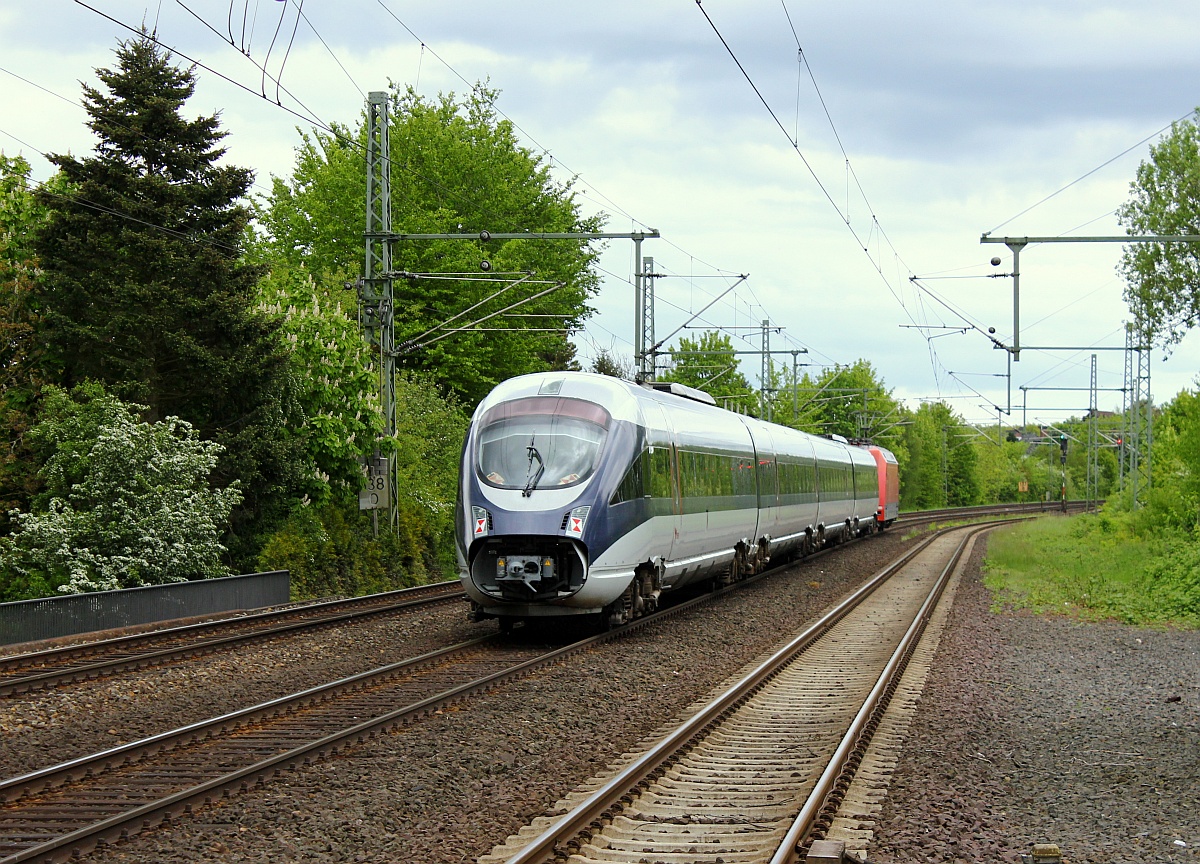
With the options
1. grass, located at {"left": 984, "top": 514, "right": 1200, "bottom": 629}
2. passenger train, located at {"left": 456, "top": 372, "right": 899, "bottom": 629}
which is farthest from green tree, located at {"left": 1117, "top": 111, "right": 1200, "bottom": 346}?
passenger train, located at {"left": 456, "top": 372, "right": 899, "bottom": 629}

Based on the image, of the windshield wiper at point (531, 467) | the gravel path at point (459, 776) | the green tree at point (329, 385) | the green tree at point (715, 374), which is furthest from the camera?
the green tree at point (715, 374)

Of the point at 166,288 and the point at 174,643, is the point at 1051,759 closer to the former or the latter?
the point at 174,643

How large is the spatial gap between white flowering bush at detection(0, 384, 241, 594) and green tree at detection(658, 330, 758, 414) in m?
48.0

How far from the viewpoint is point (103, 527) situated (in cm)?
1992

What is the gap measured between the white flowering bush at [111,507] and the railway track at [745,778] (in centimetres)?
1057

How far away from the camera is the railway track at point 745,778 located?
695cm

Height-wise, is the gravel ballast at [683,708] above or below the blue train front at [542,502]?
below

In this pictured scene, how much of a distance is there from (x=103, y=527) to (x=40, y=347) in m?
5.12

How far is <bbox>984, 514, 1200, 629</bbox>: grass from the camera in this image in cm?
2086

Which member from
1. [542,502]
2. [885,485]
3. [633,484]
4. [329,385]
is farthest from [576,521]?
[885,485]

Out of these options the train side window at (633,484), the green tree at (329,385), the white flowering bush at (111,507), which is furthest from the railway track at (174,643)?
the train side window at (633,484)

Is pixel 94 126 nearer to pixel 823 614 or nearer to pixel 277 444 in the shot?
pixel 277 444

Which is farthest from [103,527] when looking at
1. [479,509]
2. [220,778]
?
[220,778]

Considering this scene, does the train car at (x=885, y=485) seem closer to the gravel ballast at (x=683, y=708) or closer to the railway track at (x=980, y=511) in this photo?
the railway track at (x=980, y=511)
